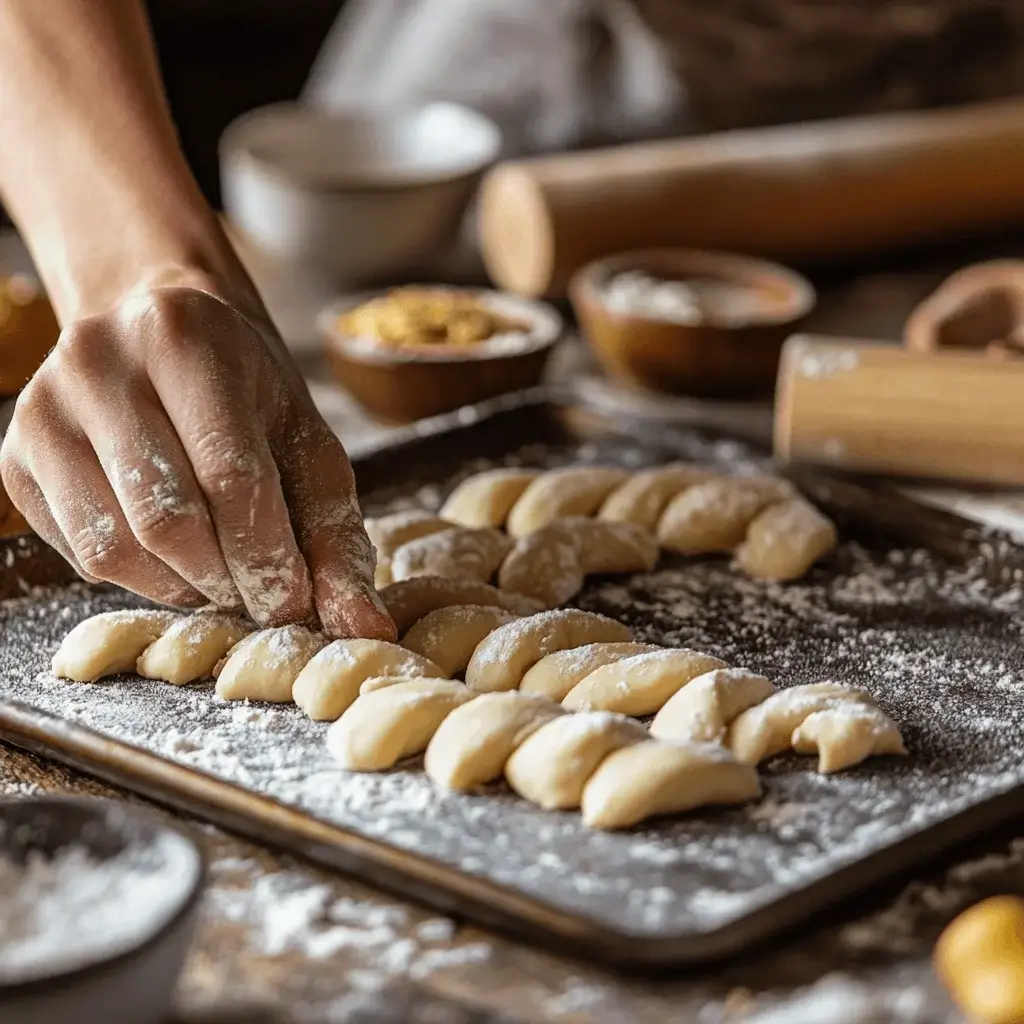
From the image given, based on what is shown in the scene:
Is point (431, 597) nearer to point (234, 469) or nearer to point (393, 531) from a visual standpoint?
point (393, 531)

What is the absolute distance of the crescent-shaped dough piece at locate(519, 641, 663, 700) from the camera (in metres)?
1.41

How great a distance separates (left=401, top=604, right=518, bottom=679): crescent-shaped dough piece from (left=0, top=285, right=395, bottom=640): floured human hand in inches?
1.4

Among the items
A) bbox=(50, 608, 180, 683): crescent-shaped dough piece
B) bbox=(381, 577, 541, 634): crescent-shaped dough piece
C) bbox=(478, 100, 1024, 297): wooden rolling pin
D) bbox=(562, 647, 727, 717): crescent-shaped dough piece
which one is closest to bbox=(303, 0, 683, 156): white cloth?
bbox=(478, 100, 1024, 297): wooden rolling pin

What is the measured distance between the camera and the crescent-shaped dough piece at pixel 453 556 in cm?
166

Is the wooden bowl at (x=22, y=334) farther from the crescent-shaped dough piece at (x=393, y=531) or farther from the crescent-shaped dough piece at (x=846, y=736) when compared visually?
the crescent-shaped dough piece at (x=846, y=736)

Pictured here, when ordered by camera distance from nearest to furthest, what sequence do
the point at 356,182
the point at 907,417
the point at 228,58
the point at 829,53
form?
the point at 907,417 → the point at 356,182 → the point at 829,53 → the point at 228,58

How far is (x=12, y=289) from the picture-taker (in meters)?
1.80

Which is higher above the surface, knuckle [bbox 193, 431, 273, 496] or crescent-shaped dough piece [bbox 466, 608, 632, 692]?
knuckle [bbox 193, 431, 273, 496]

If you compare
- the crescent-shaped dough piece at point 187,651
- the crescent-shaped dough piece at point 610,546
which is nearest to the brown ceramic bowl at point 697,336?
the crescent-shaped dough piece at point 610,546

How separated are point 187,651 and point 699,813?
507 mm

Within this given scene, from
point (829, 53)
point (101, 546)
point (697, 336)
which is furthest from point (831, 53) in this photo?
point (101, 546)

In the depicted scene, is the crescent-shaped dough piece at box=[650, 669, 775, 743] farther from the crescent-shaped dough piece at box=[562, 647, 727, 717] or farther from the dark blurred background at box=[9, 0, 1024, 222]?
the dark blurred background at box=[9, 0, 1024, 222]

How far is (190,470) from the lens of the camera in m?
1.35

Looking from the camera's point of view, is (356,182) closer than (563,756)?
No
